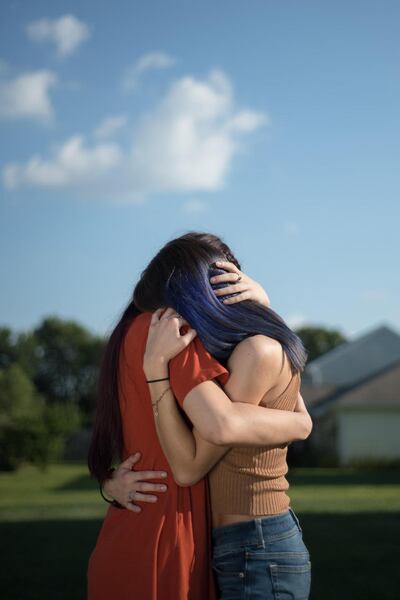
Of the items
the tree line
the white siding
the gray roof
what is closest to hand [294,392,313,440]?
the white siding

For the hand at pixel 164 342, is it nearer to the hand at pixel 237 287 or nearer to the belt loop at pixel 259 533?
the hand at pixel 237 287

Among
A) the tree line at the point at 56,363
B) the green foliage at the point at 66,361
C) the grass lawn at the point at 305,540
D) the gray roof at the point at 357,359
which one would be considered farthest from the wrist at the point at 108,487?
the green foliage at the point at 66,361

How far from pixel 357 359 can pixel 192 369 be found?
144 ft

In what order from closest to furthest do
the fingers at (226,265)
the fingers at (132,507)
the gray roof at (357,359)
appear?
the fingers at (132,507) < the fingers at (226,265) < the gray roof at (357,359)

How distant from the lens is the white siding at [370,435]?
32.1 meters

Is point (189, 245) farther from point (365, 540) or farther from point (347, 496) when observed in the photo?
point (347, 496)

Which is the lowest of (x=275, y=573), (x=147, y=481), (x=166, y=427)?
(x=275, y=573)

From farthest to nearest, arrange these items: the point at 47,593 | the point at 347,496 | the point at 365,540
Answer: the point at 347,496, the point at 365,540, the point at 47,593

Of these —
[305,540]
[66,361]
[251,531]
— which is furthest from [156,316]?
[66,361]

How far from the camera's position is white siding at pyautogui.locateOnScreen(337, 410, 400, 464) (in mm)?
32062

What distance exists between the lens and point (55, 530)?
456 inches

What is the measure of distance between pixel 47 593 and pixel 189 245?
572cm

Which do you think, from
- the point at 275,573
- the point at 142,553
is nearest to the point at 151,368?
the point at 142,553

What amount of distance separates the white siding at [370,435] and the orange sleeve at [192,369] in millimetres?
30896
